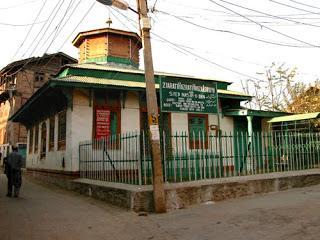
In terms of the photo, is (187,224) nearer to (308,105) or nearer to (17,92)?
(308,105)

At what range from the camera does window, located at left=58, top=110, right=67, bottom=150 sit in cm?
1533

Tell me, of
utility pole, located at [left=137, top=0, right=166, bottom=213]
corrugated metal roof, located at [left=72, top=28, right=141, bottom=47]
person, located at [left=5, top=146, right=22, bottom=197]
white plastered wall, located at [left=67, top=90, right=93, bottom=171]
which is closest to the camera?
utility pole, located at [left=137, top=0, right=166, bottom=213]

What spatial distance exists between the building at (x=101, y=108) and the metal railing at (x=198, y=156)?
0.35 m

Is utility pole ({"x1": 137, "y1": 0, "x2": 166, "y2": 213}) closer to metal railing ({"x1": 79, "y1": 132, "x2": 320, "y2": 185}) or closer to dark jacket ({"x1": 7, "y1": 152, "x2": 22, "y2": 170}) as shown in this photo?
metal railing ({"x1": 79, "y1": 132, "x2": 320, "y2": 185})

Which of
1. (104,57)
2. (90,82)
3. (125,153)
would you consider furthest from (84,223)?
(104,57)

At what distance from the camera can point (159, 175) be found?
29.6 ft

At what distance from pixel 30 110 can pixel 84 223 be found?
Answer: 13.5 meters

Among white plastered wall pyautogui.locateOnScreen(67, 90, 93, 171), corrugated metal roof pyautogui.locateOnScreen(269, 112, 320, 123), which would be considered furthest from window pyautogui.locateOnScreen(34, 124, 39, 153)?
corrugated metal roof pyautogui.locateOnScreen(269, 112, 320, 123)

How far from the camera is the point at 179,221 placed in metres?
8.20

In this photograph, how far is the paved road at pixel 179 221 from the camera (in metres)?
6.98

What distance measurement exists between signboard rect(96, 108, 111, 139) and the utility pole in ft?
19.5

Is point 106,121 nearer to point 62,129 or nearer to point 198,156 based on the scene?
point 62,129

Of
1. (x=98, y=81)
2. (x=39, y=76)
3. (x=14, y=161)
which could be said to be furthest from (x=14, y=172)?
(x=39, y=76)

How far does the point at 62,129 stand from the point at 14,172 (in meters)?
3.64
